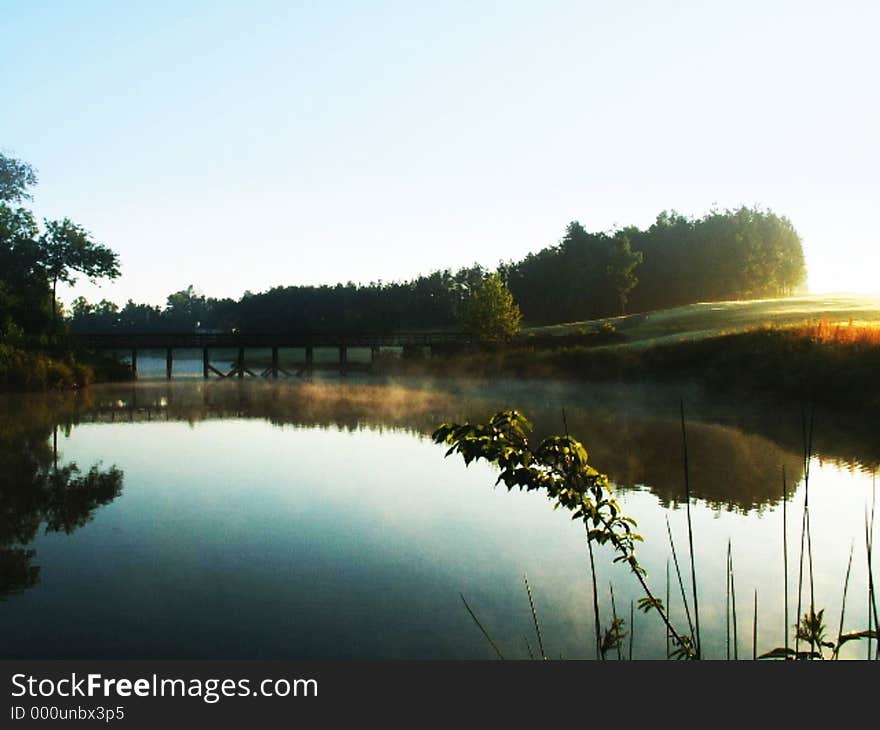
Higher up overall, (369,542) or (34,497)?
(34,497)

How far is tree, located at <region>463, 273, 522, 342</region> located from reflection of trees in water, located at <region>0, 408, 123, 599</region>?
50841 mm

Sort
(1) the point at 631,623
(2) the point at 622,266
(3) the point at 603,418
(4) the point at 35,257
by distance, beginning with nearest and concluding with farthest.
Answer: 1. (1) the point at 631,623
2. (3) the point at 603,418
3. (4) the point at 35,257
4. (2) the point at 622,266

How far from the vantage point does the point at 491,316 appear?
69938mm

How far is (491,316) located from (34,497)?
189 ft

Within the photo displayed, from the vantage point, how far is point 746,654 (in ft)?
21.5

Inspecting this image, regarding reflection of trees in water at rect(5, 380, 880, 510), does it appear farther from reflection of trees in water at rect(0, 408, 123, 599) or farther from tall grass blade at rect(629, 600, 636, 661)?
reflection of trees in water at rect(0, 408, 123, 599)

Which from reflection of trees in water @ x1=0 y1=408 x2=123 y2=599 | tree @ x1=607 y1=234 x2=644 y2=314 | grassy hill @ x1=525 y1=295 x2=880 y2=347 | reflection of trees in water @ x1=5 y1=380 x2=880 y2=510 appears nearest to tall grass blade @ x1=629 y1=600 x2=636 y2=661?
reflection of trees in water @ x1=5 y1=380 x2=880 y2=510

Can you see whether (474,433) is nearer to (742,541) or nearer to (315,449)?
(742,541)

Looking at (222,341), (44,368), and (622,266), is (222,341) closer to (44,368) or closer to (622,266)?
(44,368)

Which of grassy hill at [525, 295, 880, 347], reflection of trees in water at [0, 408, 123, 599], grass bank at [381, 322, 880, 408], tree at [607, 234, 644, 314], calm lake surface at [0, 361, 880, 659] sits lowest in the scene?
calm lake surface at [0, 361, 880, 659]

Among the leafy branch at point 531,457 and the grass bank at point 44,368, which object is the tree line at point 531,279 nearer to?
the grass bank at point 44,368

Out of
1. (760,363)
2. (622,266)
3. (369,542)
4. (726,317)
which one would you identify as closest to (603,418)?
(760,363)

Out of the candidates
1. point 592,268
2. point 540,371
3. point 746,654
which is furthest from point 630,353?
point 592,268

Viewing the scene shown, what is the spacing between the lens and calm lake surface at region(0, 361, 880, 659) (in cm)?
726
